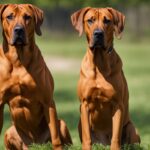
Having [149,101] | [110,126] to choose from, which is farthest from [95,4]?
[110,126]

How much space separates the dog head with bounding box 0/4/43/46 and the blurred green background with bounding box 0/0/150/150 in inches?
Answer: 109

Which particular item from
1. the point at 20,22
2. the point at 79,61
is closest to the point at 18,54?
the point at 20,22

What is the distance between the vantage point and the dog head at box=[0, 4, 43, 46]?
34.4 feet

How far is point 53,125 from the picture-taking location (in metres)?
10.8

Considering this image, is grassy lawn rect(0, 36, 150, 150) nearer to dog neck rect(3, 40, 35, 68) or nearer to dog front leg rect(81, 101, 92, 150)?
dog front leg rect(81, 101, 92, 150)

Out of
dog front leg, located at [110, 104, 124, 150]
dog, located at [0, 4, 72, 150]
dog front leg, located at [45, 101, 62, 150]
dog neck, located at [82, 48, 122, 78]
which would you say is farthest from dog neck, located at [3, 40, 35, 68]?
dog front leg, located at [110, 104, 124, 150]

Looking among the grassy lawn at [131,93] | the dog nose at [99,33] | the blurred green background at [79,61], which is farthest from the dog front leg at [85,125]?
the blurred green background at [79,61]

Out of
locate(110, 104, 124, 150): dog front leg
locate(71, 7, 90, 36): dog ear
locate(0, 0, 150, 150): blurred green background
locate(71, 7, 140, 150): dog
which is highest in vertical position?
locate(71, 7, 90, 36): dog ear

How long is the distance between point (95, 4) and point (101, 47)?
1354 cm

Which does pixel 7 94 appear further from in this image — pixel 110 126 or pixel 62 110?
pixel 62 110

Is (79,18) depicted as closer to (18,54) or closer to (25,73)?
(18,54)

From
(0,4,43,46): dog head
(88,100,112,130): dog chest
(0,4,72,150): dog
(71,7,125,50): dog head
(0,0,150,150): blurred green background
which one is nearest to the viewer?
(0,4,43,46): dog head

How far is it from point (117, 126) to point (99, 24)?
1.42 metres

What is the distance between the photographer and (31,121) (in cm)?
1099
